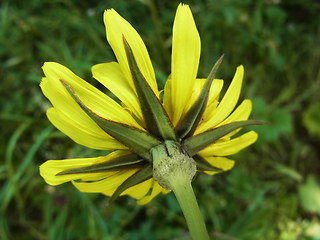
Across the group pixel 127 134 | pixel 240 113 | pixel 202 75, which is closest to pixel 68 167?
pixel 127 134

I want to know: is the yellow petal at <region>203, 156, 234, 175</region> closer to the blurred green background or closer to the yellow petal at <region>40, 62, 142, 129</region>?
the yellow petal at <region>40, 62, 142, 129</region>

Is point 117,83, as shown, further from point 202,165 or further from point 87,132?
point 202,165

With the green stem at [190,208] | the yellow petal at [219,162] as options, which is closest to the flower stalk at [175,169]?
the green stem at [190,208]

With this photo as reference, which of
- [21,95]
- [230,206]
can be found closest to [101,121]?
[230,206]

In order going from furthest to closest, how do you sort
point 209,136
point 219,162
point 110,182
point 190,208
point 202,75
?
1. point 202,75
2. point 219,162
3. point 110,182
4. point 209,136
5. point 190,208

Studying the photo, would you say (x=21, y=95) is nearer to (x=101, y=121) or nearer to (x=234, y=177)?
(x=234, y=177)

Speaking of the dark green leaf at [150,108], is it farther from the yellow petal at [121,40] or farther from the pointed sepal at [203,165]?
the pointed sepal at [203,165]
